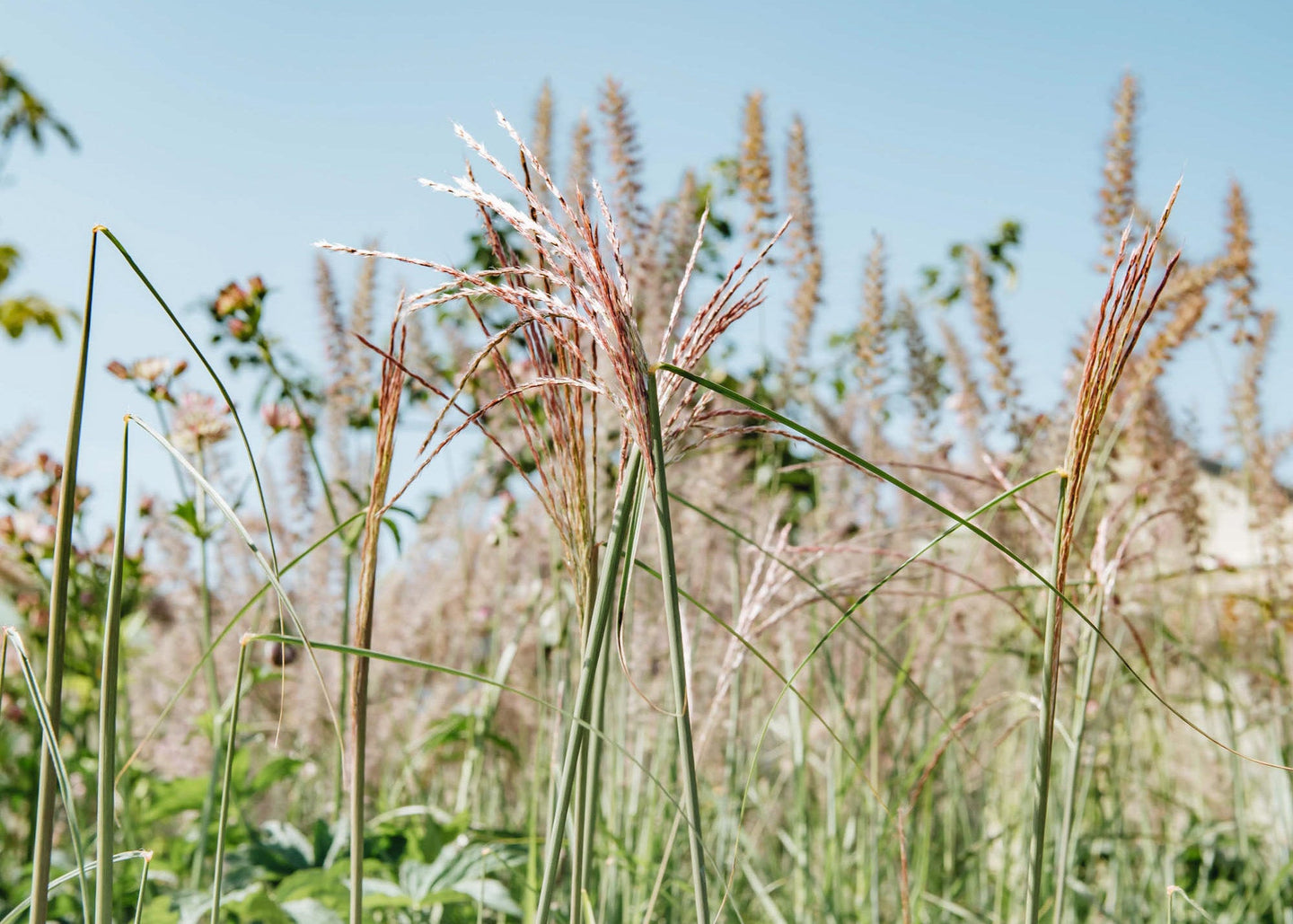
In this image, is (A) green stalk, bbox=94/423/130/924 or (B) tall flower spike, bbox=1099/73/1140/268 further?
(B) tall flower spike, bbox=1099/73/1140/268

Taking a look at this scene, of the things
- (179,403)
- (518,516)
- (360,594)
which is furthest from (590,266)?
(518,516)

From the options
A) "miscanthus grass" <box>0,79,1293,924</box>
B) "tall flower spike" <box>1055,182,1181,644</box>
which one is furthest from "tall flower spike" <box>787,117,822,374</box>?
"tall flower spike" <box>1055,182,1181,644</box>

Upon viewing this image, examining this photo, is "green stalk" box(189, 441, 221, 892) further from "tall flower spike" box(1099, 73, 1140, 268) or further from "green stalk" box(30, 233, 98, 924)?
"tall flower spike" box(1099, 73, 1140, 268)

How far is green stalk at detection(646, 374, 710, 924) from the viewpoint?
50 centimetres

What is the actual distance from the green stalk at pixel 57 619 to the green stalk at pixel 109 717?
2 cm

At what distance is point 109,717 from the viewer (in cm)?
55

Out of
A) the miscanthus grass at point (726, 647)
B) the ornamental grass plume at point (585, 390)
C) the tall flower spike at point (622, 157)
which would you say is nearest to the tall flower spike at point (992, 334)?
the miscanthus grass at point (726, 647)

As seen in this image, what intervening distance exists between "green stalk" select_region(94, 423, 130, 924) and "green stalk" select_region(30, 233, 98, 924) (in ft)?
0.07

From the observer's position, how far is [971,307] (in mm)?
1668

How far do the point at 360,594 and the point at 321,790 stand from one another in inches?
63.5

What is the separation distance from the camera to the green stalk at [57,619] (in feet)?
1.68

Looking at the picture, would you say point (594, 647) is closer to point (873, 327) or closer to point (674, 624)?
point (674, 624)

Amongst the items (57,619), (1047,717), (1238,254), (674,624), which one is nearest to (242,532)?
(57,619)

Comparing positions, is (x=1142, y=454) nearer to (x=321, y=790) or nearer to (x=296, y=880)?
(x=296, y=880)
